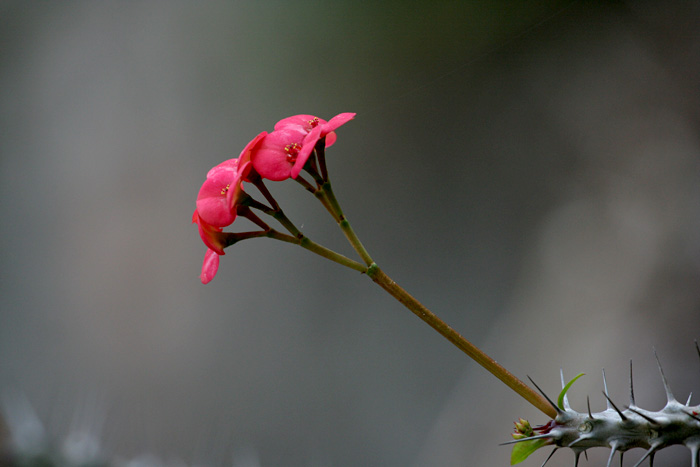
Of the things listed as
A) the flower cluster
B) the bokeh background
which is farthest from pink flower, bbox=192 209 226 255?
the bokeh background

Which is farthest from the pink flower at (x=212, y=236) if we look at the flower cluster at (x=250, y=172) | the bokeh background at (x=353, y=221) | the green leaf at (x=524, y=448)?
the bokeh background at (x=353, y=221)

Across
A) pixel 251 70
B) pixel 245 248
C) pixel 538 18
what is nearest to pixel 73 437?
pixel 245 248

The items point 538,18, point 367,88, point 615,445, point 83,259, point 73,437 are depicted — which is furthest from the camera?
point 83,259

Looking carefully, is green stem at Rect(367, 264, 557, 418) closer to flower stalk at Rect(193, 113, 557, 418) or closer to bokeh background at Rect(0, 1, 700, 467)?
flower stalk at Rect(193, 113, 557, 418)

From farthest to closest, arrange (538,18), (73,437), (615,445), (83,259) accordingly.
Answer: (83,259) → (538,18) → (73,437) → (615,445)

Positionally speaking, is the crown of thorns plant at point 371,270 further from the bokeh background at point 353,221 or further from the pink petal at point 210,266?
the bokeh background at point 353,221

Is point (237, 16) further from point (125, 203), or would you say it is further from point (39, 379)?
point (39, 379)
